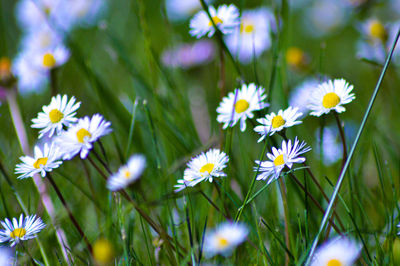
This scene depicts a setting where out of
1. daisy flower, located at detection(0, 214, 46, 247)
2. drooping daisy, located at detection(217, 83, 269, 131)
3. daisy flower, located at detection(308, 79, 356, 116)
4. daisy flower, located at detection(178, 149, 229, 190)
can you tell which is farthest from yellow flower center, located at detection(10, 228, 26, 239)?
daisy flower, located at detection(308, 79, 356, 116)

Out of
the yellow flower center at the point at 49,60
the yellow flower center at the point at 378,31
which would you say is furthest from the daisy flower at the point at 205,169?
the yellow flower center at the point at 378,31

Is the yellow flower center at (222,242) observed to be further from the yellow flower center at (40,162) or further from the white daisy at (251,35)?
the white daisy at (251,35)

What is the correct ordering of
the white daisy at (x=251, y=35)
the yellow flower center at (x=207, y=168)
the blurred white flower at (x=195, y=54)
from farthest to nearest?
the blurred white flower at (x=195, y=54), the white daisy at (x=251, y=35), the yellow flower center at (x=207, y=168)

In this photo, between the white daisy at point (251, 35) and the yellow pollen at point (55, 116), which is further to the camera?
the white daisy at point (251, 35)

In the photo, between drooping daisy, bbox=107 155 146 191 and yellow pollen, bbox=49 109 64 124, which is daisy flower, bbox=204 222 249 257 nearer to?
drooping daisy, bbox=107 155 146 191

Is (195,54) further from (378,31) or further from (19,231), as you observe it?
(19,231)

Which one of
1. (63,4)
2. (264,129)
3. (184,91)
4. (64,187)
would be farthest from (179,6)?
(264,129)
